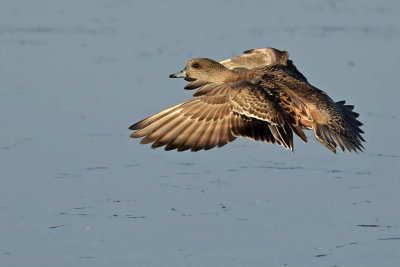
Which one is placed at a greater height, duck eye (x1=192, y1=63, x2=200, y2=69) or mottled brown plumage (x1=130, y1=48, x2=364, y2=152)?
duck eye (x1=192, y1=63, x2=200, y2=69)

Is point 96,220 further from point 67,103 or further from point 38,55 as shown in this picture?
point 38,55

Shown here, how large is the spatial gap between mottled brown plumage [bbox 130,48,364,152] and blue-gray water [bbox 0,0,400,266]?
57cm

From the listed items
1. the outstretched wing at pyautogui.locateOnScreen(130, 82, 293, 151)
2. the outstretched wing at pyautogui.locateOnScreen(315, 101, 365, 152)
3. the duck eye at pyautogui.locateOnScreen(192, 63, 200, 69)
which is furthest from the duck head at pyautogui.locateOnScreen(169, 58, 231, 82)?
the outstretched wing at pyautogui.locateOnScreen(315, 101, 365, 152)

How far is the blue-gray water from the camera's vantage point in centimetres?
637

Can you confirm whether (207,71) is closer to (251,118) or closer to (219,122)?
(219,122)

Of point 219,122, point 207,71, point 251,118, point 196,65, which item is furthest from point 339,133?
point 196,65

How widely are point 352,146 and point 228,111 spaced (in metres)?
0.99

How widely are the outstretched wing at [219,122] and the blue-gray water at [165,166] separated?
0.56 meters

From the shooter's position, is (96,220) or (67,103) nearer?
(96,220)

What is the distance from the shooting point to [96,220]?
6758 millimetres

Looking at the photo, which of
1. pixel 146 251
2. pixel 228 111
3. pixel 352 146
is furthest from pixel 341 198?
pixel 146 251

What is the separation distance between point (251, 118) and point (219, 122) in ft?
0.97

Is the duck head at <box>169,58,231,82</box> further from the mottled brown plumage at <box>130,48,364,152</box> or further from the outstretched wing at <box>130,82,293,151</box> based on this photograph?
the outstretched wing at <box>130,82,293,151</box>

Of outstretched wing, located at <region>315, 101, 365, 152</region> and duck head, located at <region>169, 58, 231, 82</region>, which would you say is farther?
duck head, located at <region>169, 58, 231, 82</region>
